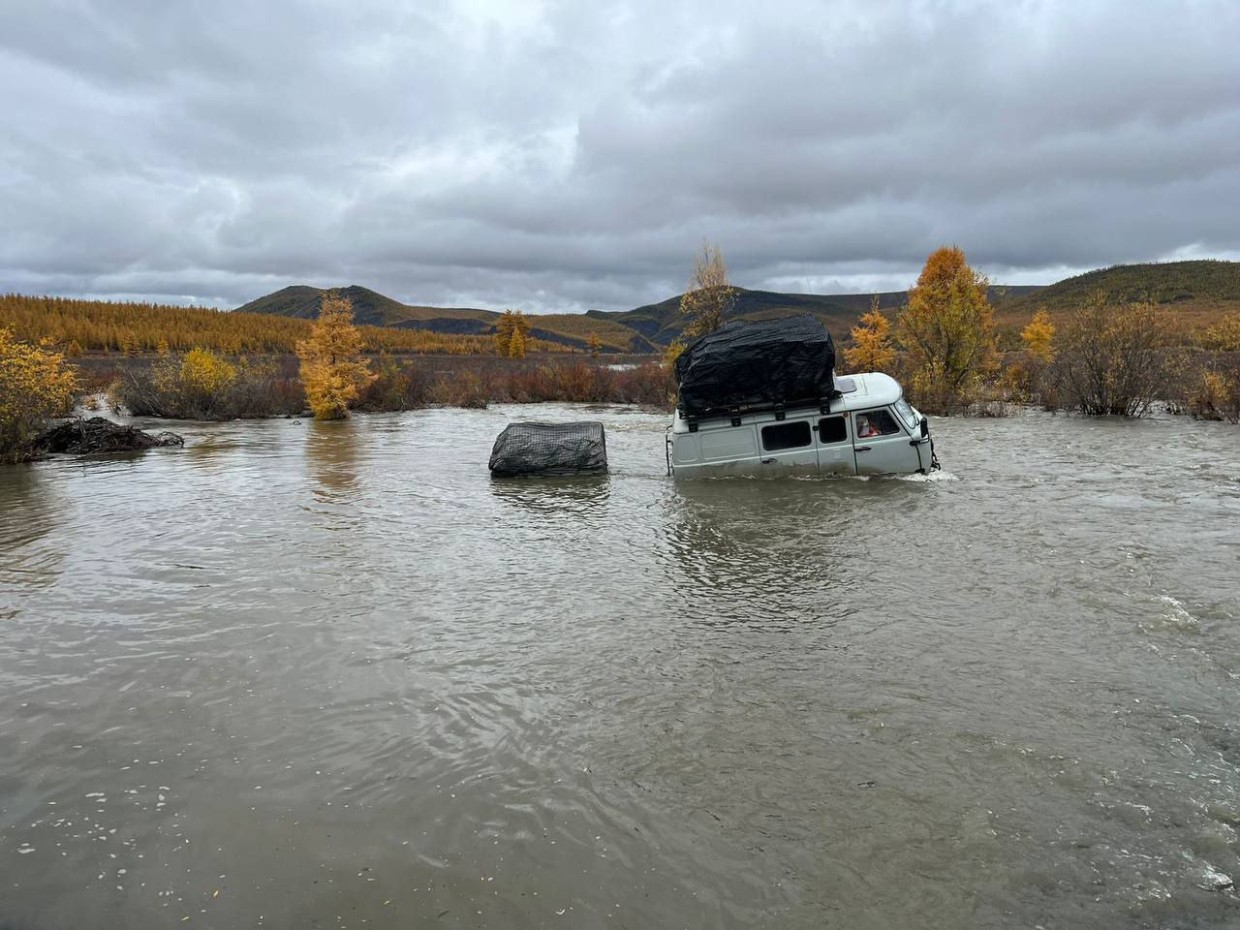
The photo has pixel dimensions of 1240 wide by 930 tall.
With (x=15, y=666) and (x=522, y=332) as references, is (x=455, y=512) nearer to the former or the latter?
(x=15, y=666)

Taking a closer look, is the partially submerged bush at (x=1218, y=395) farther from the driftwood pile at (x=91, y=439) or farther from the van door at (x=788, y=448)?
the driftwood pile at (x=91, y=439)

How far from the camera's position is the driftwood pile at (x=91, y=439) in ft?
66.3

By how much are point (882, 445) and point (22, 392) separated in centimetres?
1982

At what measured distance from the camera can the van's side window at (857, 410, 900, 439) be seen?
14.1 meters

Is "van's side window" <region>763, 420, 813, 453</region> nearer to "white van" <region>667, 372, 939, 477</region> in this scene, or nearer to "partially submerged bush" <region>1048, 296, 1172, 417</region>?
"white van" <region>667, 372, 939, 477</region>

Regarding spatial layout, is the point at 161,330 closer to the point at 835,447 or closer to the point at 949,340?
the point at 949,340

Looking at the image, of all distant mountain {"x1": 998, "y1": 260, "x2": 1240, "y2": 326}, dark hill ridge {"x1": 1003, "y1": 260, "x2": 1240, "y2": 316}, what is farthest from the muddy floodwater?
dark hill ridge {"x1": 1003, "y1": 260, "x2": 1240, "y2": 316}

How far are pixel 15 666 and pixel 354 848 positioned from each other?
4615 millimetres

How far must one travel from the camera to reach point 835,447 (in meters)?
14.2

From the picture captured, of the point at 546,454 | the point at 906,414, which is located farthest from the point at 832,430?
the point at 546,454

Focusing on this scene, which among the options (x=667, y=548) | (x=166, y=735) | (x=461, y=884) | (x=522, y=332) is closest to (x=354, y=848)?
(x=461, y=884)

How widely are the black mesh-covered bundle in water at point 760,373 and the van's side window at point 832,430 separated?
1.65ft

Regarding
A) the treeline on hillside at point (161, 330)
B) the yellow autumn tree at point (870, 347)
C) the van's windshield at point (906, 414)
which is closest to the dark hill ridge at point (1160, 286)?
the yellow autumn tree at point (870, 347)

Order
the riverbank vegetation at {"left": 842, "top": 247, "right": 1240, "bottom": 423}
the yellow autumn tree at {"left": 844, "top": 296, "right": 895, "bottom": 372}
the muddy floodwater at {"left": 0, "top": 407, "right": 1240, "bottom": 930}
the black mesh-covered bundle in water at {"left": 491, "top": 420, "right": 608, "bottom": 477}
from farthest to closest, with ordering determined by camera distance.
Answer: the yellow autumn tree at {"left": 844, "top": 296, "right": 895, "bottom": 372}
the riverbank vegetation at {"left": 842, "top": 247, "right": 1240, "bottom": 423}
the black mesh-covered bundle in water at {"left": 491, "top": 420, "right": 608, "bottom": 477}
the muddy floodwater at {"left": 0, "top": 407, "right": 1240, "bottom": 930}
